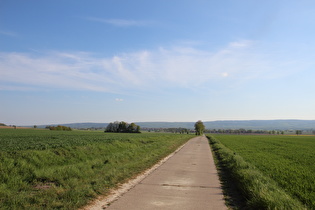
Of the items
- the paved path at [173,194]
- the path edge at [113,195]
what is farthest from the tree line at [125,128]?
the path edge at [113,195]

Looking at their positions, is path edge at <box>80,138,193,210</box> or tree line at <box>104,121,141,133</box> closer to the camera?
path edge at <box>80,138,193,210</box>

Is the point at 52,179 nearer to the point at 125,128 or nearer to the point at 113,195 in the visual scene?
the point at 113,195

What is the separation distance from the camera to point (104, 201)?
254 inches

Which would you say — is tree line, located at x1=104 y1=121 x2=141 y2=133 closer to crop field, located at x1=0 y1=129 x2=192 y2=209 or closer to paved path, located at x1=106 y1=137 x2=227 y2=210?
crop field, located at x1=0 y1=129 x2=192 y2=209

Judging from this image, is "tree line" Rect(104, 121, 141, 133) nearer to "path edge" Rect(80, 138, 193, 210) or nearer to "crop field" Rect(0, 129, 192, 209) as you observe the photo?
"crop field" Rect(0, 129, 192, 209)

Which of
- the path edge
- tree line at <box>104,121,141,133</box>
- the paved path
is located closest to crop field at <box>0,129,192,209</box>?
the path edge

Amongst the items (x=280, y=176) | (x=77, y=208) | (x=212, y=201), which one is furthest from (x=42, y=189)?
(x=280, y=176)

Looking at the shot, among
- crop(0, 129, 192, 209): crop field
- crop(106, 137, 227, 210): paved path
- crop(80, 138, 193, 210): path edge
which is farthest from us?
crop(0, 129, 192, 209): crop field

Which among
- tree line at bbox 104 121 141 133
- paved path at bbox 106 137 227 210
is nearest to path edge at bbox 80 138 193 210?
paved path at bbox 106 137 227 210

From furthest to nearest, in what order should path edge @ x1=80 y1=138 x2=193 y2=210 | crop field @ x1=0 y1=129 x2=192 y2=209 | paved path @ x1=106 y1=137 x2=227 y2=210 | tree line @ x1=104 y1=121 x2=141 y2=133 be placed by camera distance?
tree line @ x1=104 y1=121 x2=141 y2=133 < crop field @ x1=0 y1=129 x2=192 y2=209 < paved path @ x1=106 y1=137 x2=227 y2=210 < path edge @ x1=80 y1=138 x2=193 y2=210

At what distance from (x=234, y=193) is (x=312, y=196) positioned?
2333mm

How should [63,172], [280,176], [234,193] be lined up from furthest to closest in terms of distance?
[280,176] → [63,172] → [234,193]

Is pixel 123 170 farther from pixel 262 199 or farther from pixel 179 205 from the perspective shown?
pixel 262 199

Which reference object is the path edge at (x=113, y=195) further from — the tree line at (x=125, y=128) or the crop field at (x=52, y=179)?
the tree line at (x=125, y=128)
